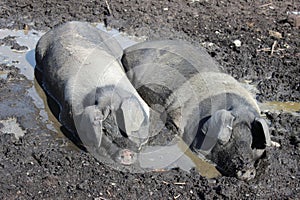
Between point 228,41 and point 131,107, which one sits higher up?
point 131,107

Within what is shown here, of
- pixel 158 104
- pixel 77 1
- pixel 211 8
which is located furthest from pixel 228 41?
pixel 77 1

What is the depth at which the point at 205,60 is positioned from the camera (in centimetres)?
773

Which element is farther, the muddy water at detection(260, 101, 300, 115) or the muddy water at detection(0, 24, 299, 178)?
the muddy water at detection(260, 101, 300, 115)

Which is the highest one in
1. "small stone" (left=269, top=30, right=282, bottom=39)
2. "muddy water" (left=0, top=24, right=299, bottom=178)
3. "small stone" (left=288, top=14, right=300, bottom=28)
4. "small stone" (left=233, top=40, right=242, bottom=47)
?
"muddy water" (left=0, top=24, right=299, bottom=178)

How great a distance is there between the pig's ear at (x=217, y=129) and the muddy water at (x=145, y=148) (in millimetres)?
253

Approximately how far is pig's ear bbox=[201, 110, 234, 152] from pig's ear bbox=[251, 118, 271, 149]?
25cm

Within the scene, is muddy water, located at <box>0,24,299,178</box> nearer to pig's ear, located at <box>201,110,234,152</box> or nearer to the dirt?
the dirt

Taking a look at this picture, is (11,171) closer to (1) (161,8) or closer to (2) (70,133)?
(2) (70,133)

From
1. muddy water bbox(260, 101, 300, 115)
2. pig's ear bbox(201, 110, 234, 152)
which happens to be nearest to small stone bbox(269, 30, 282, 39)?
muddy water bbox(260, 101, 300, 115)

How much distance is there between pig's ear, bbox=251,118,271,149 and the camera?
20.4ft

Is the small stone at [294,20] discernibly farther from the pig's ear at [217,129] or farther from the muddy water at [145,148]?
the pig's ear at [217,129]

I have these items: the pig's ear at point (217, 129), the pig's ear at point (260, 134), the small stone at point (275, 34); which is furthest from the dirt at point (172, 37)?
the pig's ear at point (217, 129)

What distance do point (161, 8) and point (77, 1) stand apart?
130 centimetres

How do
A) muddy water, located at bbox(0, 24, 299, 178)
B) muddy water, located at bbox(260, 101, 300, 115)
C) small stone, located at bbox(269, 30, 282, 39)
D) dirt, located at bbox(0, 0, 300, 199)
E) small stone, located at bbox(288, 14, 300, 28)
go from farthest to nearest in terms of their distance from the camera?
small stone, located at bbox(288, 14, 300, 28) → small stone, located at bbox(269, 30, 282, 39) → muddy water, located at bbox(260, 101, 300, 115) → muddy water, located at bbox(0, 24, 299, 178) → dirt, located at bbox(0, 0, 300, 199)
